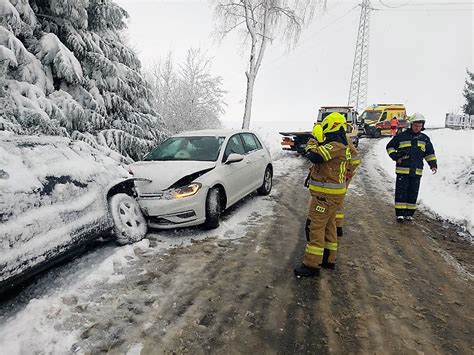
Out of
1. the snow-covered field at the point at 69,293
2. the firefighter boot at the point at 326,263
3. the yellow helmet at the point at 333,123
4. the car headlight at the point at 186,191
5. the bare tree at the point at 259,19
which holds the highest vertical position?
the bare tree at the point at 259,19

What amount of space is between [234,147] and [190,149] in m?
0.84

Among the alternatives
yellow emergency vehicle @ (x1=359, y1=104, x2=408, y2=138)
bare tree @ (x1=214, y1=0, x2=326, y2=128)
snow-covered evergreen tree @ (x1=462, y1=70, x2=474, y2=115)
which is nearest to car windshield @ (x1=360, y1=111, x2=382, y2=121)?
yellow emergency vehicle @ (x1=359, y1=104, x2=408, y2=138)

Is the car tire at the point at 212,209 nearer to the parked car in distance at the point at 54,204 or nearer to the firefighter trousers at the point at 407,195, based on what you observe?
the parked car in distance at the point at 54,204

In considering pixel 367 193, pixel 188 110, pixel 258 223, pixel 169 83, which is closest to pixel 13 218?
pixel 258 223

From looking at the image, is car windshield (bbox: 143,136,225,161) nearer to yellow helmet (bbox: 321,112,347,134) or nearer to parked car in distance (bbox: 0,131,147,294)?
parked car in distance (bbox: 0,131,147,294)

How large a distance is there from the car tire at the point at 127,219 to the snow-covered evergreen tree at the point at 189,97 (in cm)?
1464

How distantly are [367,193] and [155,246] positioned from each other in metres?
5.51

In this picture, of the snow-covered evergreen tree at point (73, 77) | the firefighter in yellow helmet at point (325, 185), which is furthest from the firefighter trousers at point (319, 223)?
the snow-covered evergreen tree at point (73, 77)

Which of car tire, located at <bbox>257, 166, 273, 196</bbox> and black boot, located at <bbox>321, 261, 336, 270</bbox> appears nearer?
black boot, located at <bbox>321, 261, 336, 270</bbox>

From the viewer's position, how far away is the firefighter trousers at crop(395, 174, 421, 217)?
19.6 feet

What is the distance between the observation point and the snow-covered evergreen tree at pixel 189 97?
19.4 metres

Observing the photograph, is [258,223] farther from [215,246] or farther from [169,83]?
[169,83]

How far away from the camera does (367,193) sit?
8.06m

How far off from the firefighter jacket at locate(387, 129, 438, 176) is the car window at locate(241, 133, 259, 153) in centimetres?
271
